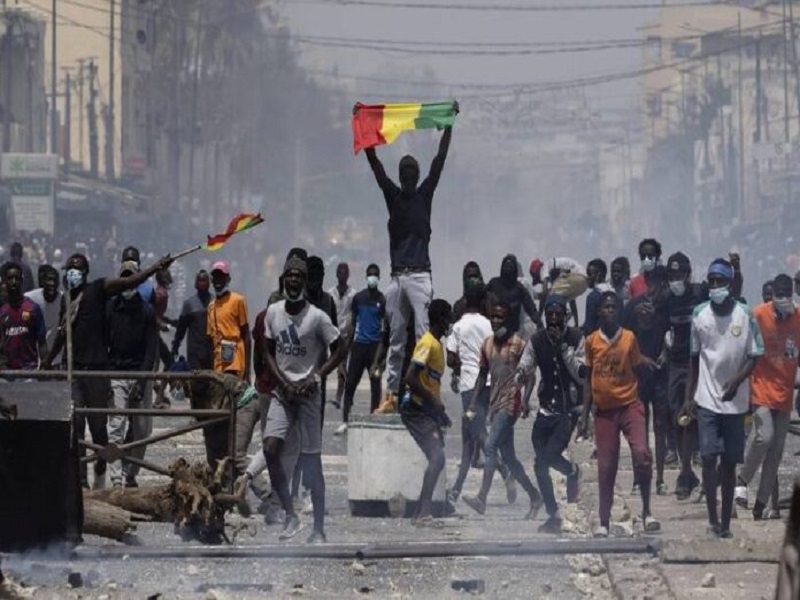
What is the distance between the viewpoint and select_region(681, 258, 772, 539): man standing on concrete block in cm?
1357

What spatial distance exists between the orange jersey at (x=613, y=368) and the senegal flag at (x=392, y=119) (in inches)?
120

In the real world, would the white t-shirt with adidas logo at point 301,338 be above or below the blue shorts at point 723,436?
above

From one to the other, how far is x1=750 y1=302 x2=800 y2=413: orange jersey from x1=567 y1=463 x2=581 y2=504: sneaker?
135 centimetres

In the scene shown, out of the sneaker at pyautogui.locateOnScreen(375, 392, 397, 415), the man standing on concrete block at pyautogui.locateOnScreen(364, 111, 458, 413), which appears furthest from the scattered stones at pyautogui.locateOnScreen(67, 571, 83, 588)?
the man standing on concrete block at pyautogui.locateOnScreen(364, 111, 458, 413)

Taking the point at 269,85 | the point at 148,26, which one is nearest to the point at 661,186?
the point at 269,85

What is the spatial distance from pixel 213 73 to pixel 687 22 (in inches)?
2074

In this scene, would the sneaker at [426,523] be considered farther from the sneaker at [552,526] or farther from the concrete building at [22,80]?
the concrete building at [22,80]

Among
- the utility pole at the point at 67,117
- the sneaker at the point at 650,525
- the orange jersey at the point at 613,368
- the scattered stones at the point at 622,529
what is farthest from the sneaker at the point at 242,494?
the utility pole at the point at 67,117

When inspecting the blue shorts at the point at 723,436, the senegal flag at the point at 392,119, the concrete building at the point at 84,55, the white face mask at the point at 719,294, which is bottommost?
the blue shorts at the point at 723,436

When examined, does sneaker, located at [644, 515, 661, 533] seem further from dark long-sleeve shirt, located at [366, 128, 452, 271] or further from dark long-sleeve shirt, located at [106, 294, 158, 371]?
dark long-sleeve shirt, located at [106, 294, 158, 371]

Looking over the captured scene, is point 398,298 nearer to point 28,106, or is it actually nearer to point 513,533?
point 513,533

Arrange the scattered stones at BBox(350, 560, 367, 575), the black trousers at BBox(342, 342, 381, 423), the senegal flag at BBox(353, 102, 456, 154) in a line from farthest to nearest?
the black trousers at BBox(342, 342, 381, 423) → the senegal flag at BBox(353, 102, 456, 154) → the scattered stones at BBox(350, 560, 367, 575)

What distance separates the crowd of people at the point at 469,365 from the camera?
13.7 metres

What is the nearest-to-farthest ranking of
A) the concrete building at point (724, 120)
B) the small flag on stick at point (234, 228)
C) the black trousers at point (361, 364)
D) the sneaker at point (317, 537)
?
the sneaker at point (317, 537)
the small flag on stick at point (234, 228)
the black trousers at point (361, 364)
the concrete building at point (724, 120)
